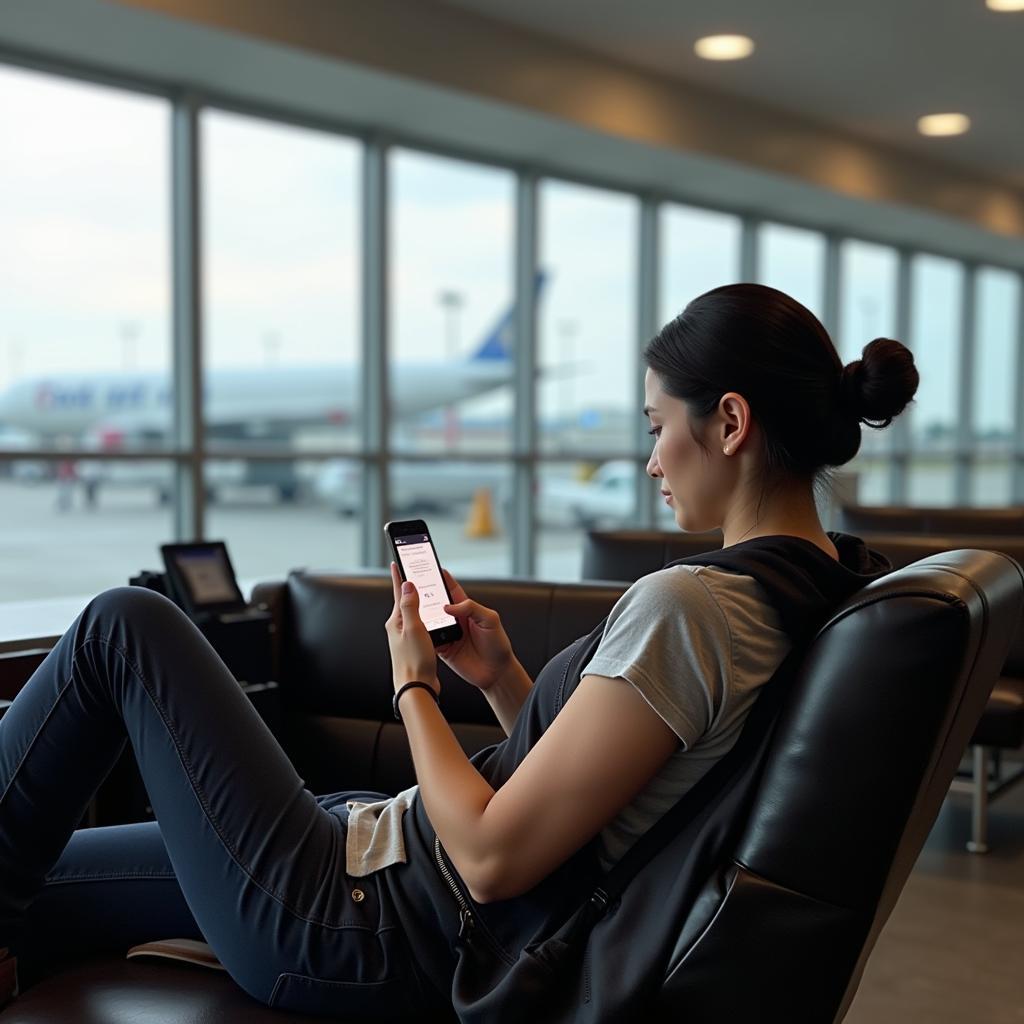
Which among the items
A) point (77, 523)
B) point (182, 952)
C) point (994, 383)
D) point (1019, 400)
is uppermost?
point (994, 383)

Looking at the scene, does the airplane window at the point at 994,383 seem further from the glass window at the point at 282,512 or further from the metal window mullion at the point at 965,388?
the glass window at the point at 282,512

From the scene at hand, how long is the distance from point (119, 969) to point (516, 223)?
472 cm

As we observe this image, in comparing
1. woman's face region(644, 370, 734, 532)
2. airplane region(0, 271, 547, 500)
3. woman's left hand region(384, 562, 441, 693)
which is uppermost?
airplane region(0, 271, 547, 500)

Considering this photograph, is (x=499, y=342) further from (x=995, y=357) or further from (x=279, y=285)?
(x=995, y=357)

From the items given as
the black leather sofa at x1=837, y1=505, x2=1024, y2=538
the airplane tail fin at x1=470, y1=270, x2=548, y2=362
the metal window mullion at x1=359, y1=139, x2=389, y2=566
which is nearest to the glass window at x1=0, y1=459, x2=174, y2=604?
the metal window mullion at x1=359, y1=139, x2=389, y2=566

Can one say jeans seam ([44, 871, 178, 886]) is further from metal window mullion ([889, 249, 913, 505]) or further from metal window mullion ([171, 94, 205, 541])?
metal window mullion ([889, 249, 913, 505])

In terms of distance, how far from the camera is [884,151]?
21.6ft

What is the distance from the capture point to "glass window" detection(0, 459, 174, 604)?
411cm

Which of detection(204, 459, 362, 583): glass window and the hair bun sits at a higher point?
the hair bun

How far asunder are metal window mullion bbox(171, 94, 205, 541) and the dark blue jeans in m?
3.07

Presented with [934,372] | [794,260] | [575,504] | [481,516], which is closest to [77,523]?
[481,516]

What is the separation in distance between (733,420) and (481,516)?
4.40m

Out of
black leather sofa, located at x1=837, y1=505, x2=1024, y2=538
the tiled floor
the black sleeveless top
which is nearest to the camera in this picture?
the black sleeveless top

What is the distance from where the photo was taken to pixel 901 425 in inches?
310
